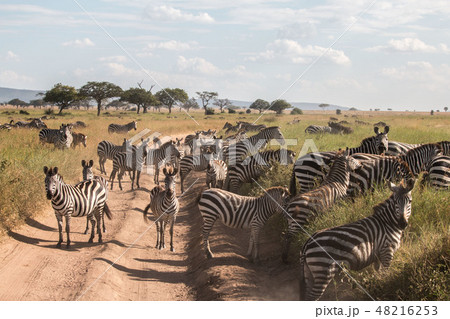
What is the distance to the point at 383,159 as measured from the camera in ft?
34.9

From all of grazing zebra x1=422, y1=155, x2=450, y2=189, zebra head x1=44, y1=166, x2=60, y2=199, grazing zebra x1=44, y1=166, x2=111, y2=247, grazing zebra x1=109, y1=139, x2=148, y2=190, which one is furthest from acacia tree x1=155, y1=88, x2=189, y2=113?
zebra head x1=44, y1=166, x2=60, y2=199

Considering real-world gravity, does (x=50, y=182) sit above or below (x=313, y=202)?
above

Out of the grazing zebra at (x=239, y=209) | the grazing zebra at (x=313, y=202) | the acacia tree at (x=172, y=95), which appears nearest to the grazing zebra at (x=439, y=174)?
the grazing zebra at (x=313, y=202)

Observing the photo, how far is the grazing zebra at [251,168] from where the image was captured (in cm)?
1364

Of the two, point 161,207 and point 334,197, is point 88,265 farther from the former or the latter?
point 334,197

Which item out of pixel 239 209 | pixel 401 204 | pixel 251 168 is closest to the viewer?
pixel 401 204

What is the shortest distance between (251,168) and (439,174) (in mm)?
5366

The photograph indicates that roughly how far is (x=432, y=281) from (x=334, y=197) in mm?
3437

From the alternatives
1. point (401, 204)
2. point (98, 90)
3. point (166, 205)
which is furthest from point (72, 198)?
point (98, 90)

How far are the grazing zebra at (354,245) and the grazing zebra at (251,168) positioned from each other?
23.5 feet

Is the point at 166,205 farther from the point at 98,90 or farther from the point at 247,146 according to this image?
the point at 98,90

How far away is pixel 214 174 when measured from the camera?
1338 centimetres

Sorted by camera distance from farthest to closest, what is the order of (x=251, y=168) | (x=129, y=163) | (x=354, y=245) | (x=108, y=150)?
(x=108, y=150), (x=129, y=163), (x=251, y=168), (x=354, y=245)

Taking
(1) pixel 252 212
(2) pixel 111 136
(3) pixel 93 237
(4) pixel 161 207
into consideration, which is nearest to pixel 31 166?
(3) pixel 93 237
